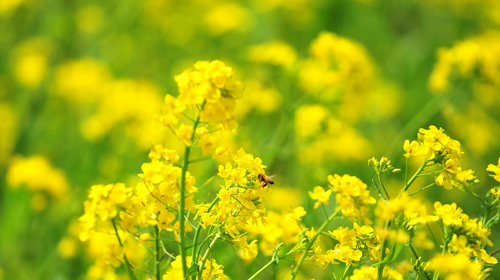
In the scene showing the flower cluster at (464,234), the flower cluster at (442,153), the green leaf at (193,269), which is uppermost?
the flower cluster at (442,153)

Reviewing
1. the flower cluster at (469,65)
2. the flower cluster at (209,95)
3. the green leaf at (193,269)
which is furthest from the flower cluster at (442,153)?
the flower cluster at (469,65)

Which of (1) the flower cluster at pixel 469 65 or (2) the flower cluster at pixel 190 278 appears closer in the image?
(2) the flower cluster at pixel 190 278

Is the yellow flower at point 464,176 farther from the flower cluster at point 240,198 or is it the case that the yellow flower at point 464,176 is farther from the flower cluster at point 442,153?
the flower cluster at point 240,198

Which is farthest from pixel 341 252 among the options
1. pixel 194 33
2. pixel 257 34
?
pixel 194 33

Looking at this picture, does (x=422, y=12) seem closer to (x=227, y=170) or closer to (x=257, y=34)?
A: (x=257, y=34)

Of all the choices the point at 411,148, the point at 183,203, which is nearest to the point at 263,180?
the point at 183,203

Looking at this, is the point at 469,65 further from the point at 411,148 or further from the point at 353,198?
A: the point at 353,198

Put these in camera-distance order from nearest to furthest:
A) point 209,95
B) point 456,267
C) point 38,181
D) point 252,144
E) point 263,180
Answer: point 456,267 < point 209,95 < point 263,180 < point 38,181 < point 252,144

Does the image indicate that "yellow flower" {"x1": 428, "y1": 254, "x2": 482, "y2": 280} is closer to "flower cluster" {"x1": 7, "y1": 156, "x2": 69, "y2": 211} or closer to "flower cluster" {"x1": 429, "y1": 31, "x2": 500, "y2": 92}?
"flower cluster" {"x1": 429, "y1": 31, "x2": 500, "y2": 92}
